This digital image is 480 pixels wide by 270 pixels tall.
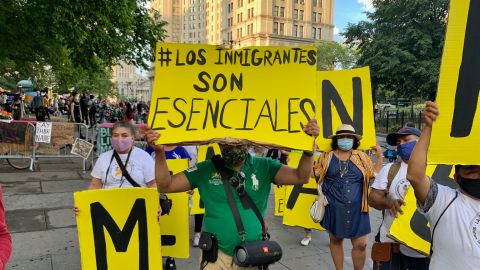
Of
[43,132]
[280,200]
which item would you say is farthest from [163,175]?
[43,132]

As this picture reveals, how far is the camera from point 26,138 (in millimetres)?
9781

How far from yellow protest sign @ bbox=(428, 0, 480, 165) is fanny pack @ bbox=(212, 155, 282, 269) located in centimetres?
114

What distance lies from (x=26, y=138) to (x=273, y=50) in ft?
28.7

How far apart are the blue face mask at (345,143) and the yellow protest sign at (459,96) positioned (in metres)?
2.13

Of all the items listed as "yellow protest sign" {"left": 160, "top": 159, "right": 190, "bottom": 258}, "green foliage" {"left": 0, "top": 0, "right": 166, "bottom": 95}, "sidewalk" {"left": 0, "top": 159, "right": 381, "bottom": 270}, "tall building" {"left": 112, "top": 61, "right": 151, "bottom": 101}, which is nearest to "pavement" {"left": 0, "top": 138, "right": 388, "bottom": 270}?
"sidewalk" {"left": 0, "top": 159, "right": 381, "bottom": 270}

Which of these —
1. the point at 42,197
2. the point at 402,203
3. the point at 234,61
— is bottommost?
the point at 42,197

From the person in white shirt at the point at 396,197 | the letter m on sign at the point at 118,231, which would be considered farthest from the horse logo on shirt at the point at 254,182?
the letter m on sign at the point at 118,231

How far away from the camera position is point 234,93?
112 inches

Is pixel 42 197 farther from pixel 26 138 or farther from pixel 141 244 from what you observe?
pixel 141 244

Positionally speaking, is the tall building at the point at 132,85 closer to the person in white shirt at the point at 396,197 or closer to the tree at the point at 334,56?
the tree at the point at 334,56

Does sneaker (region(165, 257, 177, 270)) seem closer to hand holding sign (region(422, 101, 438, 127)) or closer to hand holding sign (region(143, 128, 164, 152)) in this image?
hand holding sign (region(143, 128, 164, 152))

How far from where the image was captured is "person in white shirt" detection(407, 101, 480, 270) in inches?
84.3

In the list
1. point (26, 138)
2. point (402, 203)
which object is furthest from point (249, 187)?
point (26, 138)

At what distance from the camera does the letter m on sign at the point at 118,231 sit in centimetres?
351
